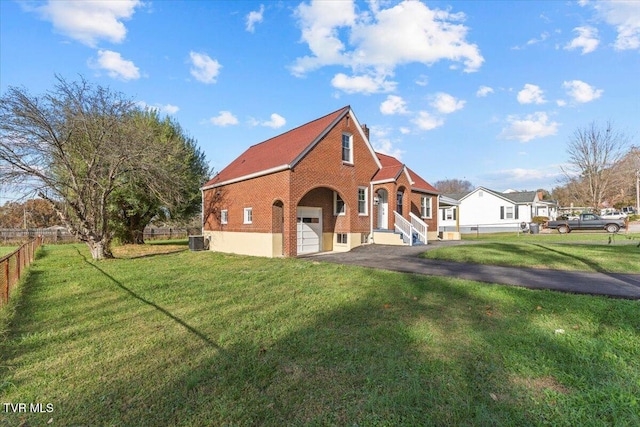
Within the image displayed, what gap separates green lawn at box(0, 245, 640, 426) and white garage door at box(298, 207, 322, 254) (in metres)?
8.91

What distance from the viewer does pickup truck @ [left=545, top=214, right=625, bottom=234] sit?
2591cm

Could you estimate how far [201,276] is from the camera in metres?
9.88

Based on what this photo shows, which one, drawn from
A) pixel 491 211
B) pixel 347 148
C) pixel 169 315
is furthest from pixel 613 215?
pixel 169 315

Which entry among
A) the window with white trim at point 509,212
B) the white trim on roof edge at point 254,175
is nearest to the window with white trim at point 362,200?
the white trim on roof edge at point 254,175

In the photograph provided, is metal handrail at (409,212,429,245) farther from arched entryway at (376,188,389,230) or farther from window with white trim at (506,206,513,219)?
window with white trim at (506,206,513,219)

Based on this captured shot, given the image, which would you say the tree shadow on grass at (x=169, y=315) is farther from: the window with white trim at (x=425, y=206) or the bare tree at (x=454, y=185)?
the bare tree at (x=454, y=185)

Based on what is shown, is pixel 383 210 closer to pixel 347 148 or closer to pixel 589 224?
pixel 347 148

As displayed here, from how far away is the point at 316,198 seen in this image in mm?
16641

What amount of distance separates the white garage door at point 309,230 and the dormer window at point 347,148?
3168 mm

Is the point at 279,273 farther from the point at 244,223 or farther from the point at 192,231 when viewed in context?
the point at 192,231

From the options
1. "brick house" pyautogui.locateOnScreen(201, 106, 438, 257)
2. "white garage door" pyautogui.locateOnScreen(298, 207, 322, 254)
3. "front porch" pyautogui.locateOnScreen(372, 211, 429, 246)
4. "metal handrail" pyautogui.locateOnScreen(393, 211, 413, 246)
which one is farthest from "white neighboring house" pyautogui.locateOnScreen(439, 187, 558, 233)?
"white garage door" pyautogui.locateOnScreen(298, 207, 322, 254)

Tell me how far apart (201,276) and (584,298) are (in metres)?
9.71

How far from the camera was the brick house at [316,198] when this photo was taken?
1452 cm

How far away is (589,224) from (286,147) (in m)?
27.6
